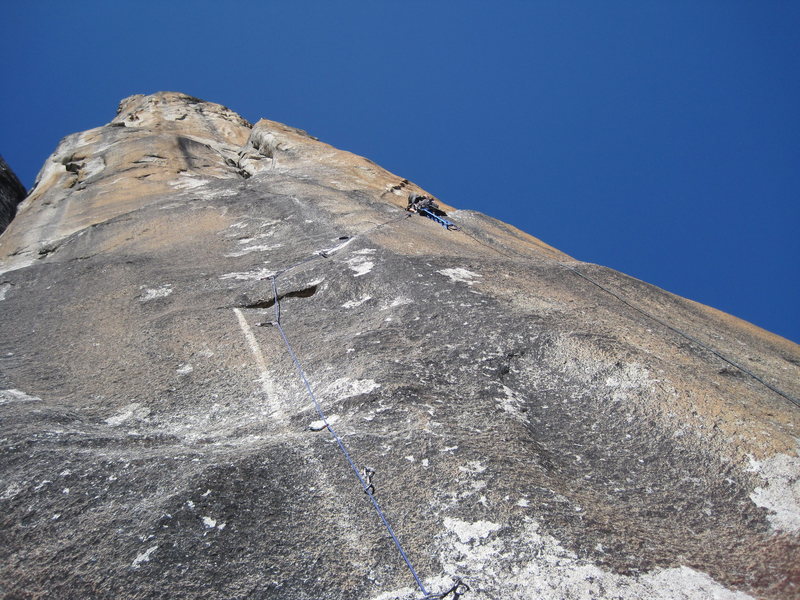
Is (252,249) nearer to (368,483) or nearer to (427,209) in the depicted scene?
(427,209)

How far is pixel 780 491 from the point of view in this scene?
3500mm

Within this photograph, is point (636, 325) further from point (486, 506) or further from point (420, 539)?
point (420, 539)

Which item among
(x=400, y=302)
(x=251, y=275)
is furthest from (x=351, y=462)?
(x=251, y=275)

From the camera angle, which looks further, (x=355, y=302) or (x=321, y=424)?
(x=355, y=302)

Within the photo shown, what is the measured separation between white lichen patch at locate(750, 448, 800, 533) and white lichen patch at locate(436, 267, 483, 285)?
347cm

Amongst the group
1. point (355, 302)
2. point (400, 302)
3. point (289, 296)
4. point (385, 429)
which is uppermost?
point (289, 296)

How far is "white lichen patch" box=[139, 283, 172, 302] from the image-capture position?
23.7 ft

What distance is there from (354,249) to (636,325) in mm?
3662

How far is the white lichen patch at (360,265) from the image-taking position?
6946 mm

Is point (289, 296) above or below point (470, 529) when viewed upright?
above

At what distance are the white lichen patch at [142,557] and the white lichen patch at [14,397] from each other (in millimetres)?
2654

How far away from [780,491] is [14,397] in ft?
19.1

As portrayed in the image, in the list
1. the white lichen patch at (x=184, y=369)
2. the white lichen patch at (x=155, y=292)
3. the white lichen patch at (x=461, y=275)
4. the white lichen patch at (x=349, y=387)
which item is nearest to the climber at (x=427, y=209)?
the white lichen patch at (x=461, y=275)

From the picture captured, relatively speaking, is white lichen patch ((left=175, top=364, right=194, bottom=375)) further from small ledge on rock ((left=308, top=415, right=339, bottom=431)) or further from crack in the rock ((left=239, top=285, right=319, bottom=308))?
small ledge on rock ((left=308, top=415, right=339, bottom=431))
